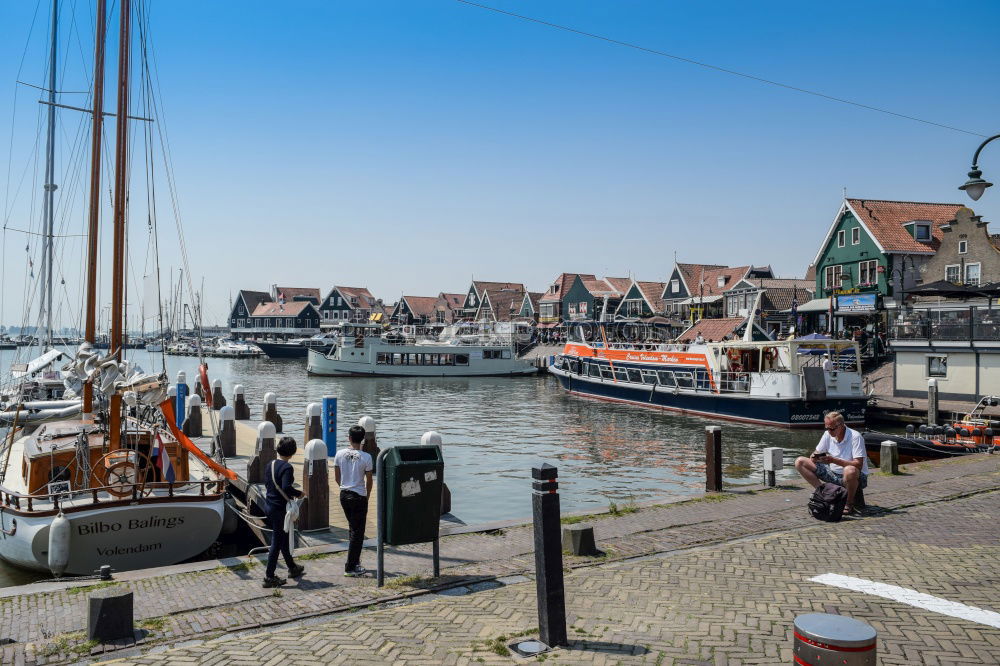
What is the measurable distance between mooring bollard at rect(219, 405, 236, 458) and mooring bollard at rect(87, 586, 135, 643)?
41.5 feet

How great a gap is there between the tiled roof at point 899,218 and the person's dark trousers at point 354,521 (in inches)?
1929

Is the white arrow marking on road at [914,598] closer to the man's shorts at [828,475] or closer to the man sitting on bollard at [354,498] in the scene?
the man's shorts at [828,475]

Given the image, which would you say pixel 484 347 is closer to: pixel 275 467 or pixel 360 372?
pixel 360 372

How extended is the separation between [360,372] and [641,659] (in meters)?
→ 60.6

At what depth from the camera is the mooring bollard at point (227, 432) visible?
18.5 metres

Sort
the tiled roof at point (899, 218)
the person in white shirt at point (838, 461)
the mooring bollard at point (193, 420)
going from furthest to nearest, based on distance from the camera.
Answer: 1. the tiled roof at point (899, 218)
2. the mooring bollard at point (193, 420)
3. the person in white shirt at point (838, 461)

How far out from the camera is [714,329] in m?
59.5

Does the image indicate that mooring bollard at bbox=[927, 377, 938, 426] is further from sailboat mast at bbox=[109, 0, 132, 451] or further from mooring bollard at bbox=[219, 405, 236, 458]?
sailboat mast at bbox=[109, 0, 132, 451]

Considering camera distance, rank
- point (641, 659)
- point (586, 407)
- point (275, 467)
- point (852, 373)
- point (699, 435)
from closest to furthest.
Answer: point (641, 659) < point (275, 467) < point (699, 435) < point (852, 373) < point (586, 407)

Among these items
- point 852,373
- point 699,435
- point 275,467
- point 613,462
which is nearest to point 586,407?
point 699,435

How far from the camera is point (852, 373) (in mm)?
32062

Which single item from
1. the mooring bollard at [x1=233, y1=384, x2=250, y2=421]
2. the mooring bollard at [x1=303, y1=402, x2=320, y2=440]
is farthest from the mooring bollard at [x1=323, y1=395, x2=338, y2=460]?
the mooring bollard at [x1=233, y1=384, x2=250, y2=421]

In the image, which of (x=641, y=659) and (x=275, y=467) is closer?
(x=641, y=659)

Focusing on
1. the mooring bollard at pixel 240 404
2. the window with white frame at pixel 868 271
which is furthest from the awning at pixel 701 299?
the mooring bollard at pixel 240 404
